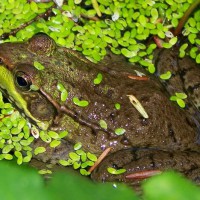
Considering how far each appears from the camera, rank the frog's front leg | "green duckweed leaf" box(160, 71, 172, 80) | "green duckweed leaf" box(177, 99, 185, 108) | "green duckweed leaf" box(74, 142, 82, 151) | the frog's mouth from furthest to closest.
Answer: "green duckweed leaf" box(160, 71, 172, 80), "green duckweed leaf" box(177, 99, 185, 108), "green duckweed leaf" box(74, 142, 82, 151), the frog's mouth, the frog's front leg

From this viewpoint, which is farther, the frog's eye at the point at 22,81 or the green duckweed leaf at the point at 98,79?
the green duckweed leaf at the point at 98,79

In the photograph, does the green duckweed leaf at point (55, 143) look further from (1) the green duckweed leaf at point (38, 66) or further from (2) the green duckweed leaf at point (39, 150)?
(1) the green duckweed leaf at point (38, 66)

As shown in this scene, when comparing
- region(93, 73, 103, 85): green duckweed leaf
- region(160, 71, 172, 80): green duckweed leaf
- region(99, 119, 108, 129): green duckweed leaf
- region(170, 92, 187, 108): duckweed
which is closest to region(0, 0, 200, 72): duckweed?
region(160, 71, 172, 80): green duckweed leaf

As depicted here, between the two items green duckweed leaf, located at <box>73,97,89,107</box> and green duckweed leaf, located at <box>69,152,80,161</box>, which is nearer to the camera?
green duckweed leaf, located at <box>73,97,89,107</box>

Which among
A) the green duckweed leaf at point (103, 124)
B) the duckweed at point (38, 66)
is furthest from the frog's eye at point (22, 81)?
the green duckweed leaf at point (103, 124)

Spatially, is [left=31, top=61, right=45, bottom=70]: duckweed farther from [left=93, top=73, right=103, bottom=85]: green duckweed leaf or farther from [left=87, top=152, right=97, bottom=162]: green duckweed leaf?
[left=87, top=152, right=97, bottom=162]: green duckweed leaf

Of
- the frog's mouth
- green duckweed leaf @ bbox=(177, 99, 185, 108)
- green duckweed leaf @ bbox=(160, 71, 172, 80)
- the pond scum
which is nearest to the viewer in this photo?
the frog's mouth

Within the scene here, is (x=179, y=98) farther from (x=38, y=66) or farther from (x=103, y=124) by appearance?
(x=38, y=66)
